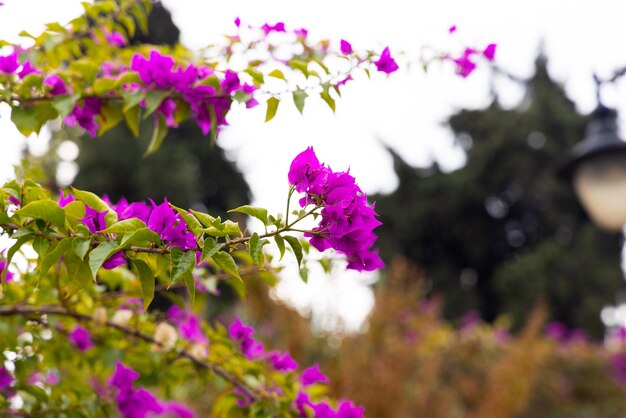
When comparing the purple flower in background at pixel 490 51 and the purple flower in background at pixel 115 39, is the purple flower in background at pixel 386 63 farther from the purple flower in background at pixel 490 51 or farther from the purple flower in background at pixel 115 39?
the purple flower in background at pixel 115 39

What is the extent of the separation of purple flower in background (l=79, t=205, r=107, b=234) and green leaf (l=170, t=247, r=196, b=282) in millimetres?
149

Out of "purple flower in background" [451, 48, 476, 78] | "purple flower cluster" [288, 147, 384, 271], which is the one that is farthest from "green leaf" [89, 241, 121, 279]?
"purple flower in background" [451, 48, 476, 78]

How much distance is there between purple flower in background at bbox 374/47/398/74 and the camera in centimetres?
143

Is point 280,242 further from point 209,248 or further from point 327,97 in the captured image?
point 327,97

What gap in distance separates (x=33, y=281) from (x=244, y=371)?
0.53 metres

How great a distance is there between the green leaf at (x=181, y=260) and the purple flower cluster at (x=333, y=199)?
0.56ft

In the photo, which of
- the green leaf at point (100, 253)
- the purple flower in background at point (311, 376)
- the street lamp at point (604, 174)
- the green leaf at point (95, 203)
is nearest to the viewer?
the green leaf at point (100, 253)

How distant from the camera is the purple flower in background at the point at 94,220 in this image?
104 cm

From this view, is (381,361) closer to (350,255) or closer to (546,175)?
(350,255)

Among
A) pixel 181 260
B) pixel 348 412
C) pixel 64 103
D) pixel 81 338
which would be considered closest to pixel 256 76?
pixel 64 103

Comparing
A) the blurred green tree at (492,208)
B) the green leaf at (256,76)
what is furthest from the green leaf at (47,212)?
the blurred green tree at (492,208)

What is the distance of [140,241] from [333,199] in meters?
0.27

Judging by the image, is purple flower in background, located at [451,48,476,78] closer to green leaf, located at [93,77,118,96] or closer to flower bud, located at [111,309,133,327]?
green leaf, located at [93,77,118,96]

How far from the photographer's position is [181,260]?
97 cm
